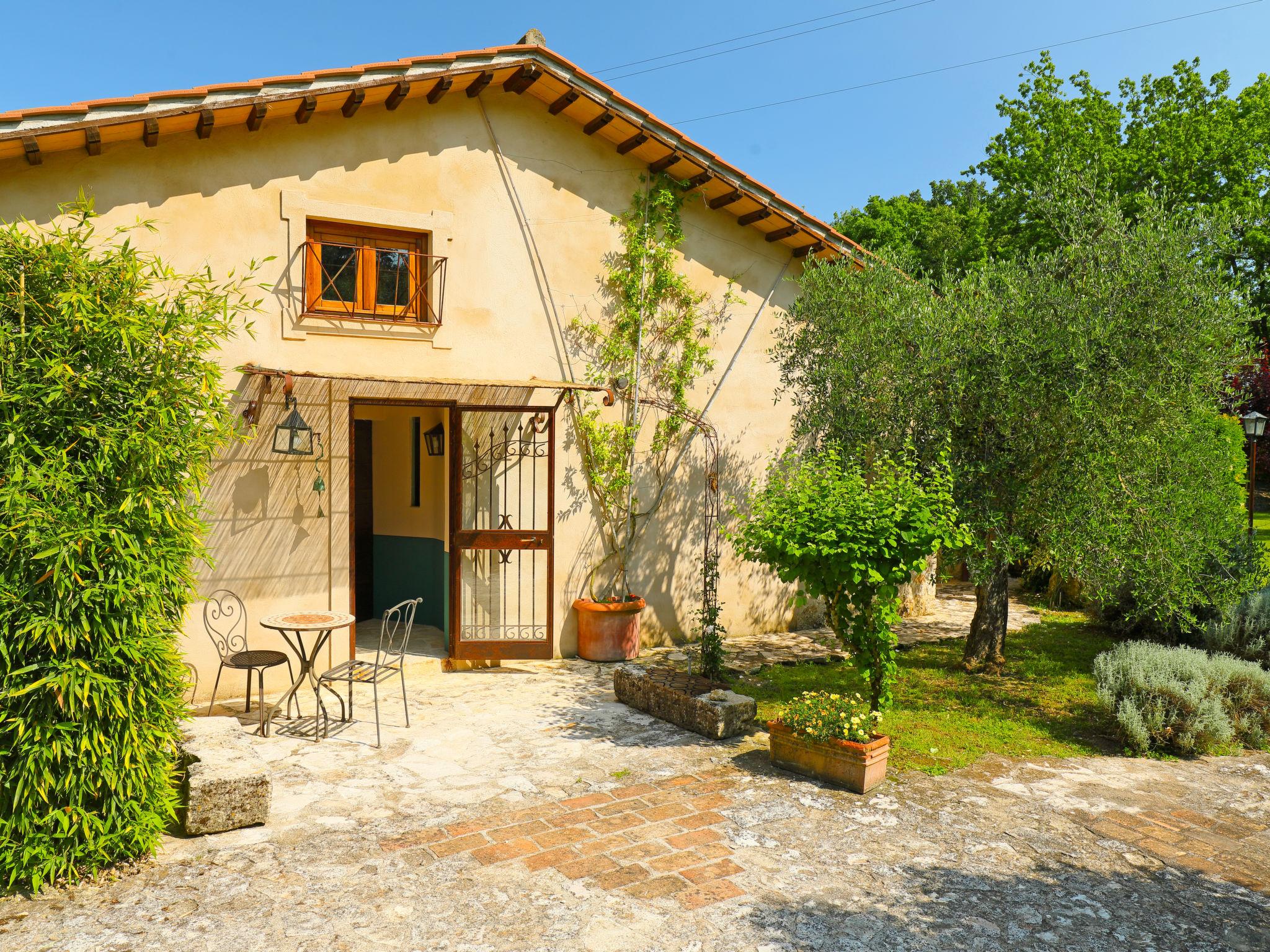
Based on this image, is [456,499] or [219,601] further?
[456,499]

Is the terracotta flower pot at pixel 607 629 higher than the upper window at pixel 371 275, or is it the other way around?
the upper window at pixel 371 275

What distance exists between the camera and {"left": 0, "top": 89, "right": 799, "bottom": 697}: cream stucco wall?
295 inches

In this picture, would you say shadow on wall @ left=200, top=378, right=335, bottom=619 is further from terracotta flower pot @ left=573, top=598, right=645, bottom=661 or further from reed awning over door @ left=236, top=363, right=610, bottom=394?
terracotta flower pot @ left=573, top=598, right=645, bottom=661

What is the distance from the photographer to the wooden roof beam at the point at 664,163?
9.73 meters

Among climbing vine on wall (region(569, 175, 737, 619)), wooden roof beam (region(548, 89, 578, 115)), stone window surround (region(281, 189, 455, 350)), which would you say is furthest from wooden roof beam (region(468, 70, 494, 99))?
climbing vine on wall (region(569, 175, 737, 619))

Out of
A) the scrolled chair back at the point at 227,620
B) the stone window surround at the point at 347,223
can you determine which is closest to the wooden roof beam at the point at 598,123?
the stone window surround at the point at 347,223

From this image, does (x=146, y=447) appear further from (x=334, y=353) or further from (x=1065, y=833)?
(x=1065, y=833)

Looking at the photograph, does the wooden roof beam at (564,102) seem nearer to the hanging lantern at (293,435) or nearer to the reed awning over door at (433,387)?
the reed awning over door at (433,387)

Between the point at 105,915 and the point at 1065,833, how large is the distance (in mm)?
5289

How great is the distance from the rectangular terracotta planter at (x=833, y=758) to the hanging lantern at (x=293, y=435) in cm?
494

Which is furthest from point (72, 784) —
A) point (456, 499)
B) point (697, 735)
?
point (456, 499)

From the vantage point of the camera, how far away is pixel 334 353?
8141mm

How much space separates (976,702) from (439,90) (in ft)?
25.9

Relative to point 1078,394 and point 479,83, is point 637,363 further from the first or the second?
point 1078,394
